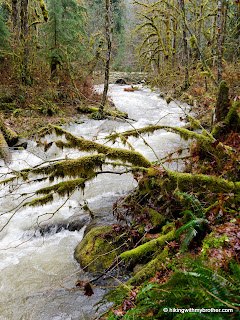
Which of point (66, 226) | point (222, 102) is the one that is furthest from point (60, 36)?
point (66, 226)

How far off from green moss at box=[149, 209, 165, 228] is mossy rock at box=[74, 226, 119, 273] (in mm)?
842

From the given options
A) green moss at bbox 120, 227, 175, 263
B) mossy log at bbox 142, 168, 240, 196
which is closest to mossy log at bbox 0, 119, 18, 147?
mossy log at bbox 142, 168, 240, 196

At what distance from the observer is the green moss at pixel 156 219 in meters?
3.94

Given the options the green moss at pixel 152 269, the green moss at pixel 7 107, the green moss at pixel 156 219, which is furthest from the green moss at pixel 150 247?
the green moss at pixel 7 107

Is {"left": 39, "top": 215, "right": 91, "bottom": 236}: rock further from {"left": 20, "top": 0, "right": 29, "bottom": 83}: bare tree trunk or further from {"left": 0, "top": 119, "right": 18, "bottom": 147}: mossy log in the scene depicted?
{"left": 20, "top": 0, "right": 29, "bottom": 83}: bare tree trunk

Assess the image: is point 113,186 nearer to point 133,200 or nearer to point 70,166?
point 133,200

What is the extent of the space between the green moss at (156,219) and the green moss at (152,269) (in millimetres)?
786

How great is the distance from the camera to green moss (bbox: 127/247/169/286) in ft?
9.79

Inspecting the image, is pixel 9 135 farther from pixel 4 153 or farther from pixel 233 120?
pixel 233 120

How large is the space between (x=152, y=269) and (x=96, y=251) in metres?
1.41

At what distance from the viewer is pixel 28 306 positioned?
11.6 feet

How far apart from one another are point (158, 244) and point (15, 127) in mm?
9456

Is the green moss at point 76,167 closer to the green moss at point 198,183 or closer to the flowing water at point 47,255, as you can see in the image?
the flowing water at point 47,255

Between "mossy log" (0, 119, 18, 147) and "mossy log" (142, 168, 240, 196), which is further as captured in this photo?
"mossy log" (0, 119, 18, 147)
